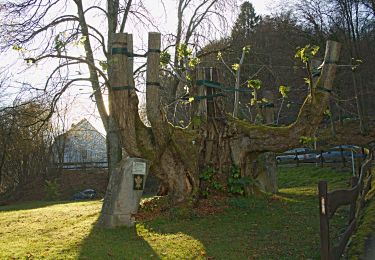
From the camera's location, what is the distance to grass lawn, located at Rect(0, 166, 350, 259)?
293 inches

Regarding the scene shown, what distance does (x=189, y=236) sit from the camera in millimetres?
8812

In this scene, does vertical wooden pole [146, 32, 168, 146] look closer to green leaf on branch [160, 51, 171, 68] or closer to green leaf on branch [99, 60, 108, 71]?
green leaf on branch [99, 60, 108, 71]

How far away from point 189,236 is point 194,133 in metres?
4.45

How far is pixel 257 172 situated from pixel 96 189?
63.4ft

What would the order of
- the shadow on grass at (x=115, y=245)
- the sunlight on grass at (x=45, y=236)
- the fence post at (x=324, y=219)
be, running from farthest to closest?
1. the sunlight on grass at (x=45, y=236)
2. the shadow on grass at (x=115, y=245)
3. the fence post at (x=324, y=219)

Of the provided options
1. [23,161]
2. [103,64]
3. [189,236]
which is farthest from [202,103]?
[23,161]

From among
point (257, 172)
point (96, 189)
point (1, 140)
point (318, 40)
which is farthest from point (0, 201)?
point (318, 40)

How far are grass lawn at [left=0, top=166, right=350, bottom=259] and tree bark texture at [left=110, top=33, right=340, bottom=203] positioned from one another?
1.21m

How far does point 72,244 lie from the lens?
8477 millimetres

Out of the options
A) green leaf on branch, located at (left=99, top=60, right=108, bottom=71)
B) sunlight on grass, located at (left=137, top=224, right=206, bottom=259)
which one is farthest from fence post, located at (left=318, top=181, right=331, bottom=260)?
green leaf on branch, located at (left=99, top=60, right=108, bottom=71)

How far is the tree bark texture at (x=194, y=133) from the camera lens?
10875 millimetres

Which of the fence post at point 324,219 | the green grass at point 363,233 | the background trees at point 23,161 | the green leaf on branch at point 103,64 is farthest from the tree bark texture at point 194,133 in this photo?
the background trees at point 23,161

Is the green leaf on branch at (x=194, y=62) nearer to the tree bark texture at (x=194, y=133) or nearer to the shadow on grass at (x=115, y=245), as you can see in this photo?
the tree bark texture at (x=194, y=133)

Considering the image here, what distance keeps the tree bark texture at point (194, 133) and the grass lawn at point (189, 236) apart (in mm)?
1206
